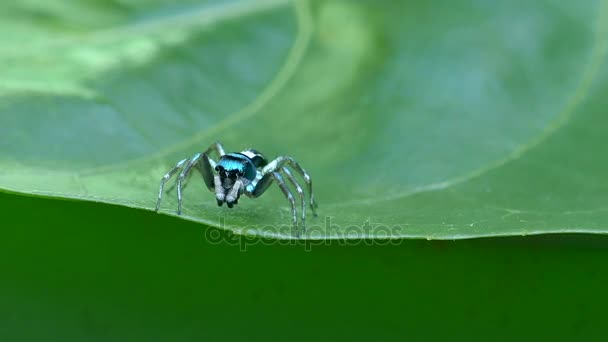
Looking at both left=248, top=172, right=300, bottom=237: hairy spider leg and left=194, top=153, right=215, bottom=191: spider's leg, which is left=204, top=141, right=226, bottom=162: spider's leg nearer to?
left=194, top=153, right=215, bottom=191: spider's leg

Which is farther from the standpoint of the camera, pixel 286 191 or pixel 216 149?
pixel 216 149

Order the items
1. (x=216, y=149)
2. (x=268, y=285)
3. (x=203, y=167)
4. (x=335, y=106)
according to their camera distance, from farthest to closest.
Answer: (x=335, y=106) → (x=216, y=149) → (x=203, y=167) → (x=268, y=285)

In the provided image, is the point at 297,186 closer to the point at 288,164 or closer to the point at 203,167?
the point at 288,164

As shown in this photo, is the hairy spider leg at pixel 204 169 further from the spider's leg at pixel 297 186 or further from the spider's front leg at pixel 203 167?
the spider's leg at pixel 297 186

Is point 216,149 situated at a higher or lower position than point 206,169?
higher

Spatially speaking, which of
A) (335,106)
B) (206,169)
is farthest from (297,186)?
(335,106)

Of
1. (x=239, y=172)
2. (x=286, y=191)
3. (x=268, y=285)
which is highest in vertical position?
(x=239, y=172)

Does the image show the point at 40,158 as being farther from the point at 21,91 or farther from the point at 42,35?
the point at 42,35

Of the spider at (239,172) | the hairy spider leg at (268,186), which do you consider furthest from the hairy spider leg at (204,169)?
the hairy spider leg at (268,186)

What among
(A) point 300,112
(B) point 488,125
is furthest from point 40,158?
(B) point 488,125
